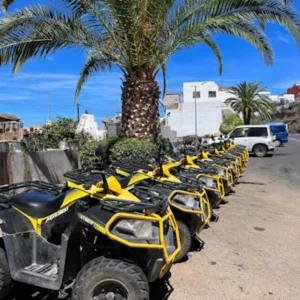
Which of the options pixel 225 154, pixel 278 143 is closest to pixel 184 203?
pixel 225 154

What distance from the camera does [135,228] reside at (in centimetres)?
288

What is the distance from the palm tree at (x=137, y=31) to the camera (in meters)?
8.95

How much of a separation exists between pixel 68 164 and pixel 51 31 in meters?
3.74

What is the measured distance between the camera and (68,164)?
10.7 meters

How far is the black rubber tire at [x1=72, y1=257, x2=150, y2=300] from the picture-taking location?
8.95 feet

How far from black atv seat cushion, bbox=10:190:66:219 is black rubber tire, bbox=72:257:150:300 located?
715mm

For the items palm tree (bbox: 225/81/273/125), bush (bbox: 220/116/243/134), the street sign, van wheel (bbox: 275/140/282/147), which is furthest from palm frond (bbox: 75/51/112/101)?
the street sign

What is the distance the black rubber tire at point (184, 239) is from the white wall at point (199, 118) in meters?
48.3

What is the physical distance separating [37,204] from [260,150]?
67.0ft

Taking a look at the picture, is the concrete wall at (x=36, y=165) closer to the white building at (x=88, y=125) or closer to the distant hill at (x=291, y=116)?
the white building at (x=88, y=125)

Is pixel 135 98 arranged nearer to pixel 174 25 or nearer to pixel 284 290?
pixel 174 25

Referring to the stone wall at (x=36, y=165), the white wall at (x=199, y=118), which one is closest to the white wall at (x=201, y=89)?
the white wall at (x=199, y=118)

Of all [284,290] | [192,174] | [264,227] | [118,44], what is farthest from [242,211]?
[118,44]

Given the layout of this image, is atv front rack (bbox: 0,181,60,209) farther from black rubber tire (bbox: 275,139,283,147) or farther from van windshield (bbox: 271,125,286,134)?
van windshield (bbox: 271,125,286,134)
